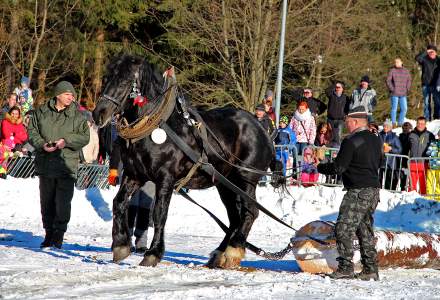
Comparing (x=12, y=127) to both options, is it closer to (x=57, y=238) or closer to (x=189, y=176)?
(x=57, y=238)

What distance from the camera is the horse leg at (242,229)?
452 inches

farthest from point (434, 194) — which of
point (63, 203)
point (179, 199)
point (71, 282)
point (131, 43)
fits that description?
point (131, 43)

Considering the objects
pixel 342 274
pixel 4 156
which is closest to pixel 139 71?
pixel 342 274

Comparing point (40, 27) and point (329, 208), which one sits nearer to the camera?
point (329, 208)

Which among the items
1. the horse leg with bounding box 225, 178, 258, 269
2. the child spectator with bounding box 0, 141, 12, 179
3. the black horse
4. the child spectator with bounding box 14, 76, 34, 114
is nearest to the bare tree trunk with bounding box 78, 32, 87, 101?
the child spectator with bounding box 14, 76, 34, 114

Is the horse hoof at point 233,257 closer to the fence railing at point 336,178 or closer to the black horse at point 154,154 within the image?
the black horse at point 154,154

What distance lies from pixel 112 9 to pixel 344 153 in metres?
23.5

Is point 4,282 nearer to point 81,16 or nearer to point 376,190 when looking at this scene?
point 376,190

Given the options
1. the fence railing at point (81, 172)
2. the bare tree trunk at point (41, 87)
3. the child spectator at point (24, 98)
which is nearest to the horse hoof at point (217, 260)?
the fence railing at point (81, 172)

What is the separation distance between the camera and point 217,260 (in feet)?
37.7

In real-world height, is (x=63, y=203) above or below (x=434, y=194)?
below

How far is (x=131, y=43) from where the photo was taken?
1315 inches

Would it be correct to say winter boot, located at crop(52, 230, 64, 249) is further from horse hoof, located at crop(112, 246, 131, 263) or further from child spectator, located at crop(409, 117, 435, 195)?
child spectator, located at crop(409, 117, 435, 195)

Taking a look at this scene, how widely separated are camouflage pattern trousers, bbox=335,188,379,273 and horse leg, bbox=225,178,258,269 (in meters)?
1.39
